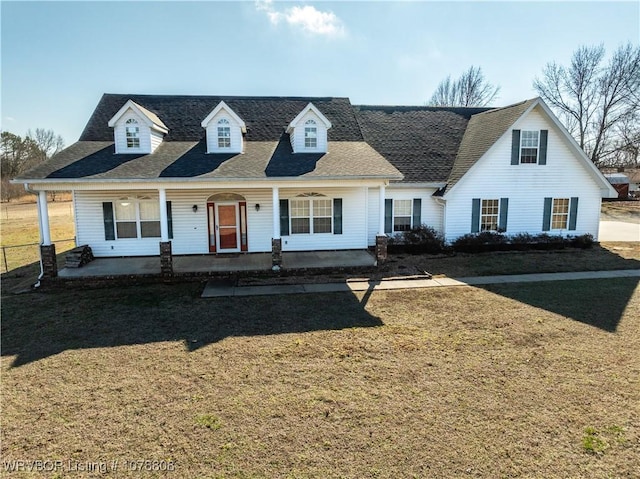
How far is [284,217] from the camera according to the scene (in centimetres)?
1638

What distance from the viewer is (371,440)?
501 centimetres

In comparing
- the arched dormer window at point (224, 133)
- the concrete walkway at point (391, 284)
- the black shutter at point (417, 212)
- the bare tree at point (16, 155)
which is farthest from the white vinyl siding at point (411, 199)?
the bare tree at point (16, 155)

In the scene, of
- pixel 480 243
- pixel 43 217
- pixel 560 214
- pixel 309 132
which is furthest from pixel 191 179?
pixel 560 214

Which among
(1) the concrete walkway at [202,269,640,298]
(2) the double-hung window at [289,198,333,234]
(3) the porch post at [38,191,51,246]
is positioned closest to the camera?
(1) the concrete walkway at [202,269,640,298]

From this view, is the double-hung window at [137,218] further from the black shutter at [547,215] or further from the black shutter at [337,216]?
the black shutter at [547,215]

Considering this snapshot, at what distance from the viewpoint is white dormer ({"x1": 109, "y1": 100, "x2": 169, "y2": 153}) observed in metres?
14.5

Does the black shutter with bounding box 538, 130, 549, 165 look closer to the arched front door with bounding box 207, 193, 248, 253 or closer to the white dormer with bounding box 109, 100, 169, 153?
the arched front door with bounding box 207, 193, 248, 253

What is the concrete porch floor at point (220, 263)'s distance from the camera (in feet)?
43.6

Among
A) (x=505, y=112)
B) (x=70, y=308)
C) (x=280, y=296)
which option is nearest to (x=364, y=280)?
(x=280, y=296)

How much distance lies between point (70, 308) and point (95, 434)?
660 centimetres

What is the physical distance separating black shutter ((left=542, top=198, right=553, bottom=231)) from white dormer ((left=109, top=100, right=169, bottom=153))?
58.2 ft

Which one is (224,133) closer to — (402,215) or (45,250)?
(45,250)

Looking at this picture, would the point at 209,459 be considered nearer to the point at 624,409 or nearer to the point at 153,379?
the point at 153,379

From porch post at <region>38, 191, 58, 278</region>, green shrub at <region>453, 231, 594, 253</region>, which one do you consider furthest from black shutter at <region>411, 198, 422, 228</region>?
porch post at <region>38, 191, 58, 278</region>
